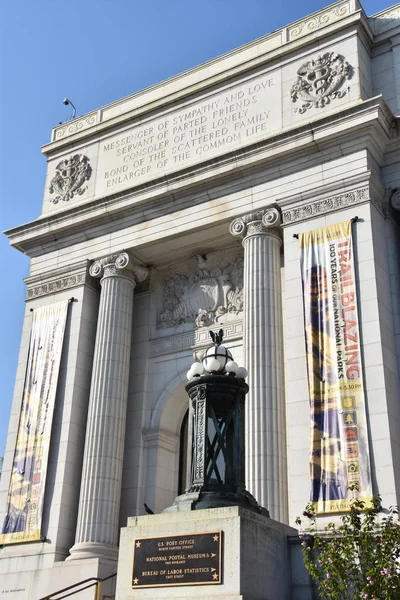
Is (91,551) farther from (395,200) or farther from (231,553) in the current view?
(395,200)

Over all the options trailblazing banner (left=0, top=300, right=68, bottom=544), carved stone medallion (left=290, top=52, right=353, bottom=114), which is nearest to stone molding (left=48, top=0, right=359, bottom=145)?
carved stone medallion (left=290, top=52, right=353, bottom=114)

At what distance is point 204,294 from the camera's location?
24688 millimetres

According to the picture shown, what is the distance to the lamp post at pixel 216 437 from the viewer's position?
37.3 feet

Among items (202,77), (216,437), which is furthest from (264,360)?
(202,77)

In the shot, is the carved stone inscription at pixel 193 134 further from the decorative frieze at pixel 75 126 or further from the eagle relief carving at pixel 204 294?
the eagle relief carving at pixel 204 294

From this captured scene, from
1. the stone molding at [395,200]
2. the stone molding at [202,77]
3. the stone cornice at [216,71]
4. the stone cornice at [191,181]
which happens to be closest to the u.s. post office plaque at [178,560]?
the stone molding at [395,200]

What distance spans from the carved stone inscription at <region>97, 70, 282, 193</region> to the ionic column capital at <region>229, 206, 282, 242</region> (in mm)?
2785

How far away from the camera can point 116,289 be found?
2483 centimetres

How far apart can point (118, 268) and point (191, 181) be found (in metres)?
3.85

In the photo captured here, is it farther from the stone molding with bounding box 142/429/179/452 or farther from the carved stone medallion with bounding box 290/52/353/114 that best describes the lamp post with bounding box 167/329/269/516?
the carved stone medallion with bounding box 290/52/353/114

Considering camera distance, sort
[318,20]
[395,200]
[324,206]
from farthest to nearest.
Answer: [318,20] < [395,200] < [324,206]

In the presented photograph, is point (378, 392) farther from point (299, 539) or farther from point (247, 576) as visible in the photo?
point (247, 576)

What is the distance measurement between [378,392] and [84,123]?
17.2 m

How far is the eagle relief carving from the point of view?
24094 mm
